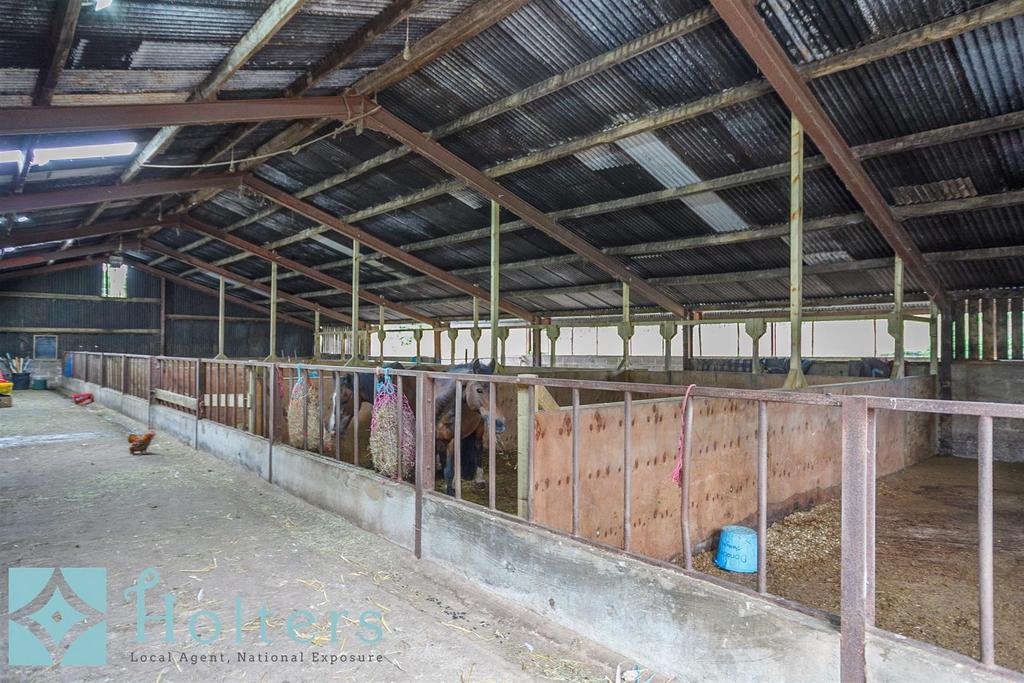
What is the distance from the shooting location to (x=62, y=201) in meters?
8.90

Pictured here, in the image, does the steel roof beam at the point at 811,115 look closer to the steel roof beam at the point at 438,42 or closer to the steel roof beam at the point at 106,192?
the steel roof beam at the point at 438,42

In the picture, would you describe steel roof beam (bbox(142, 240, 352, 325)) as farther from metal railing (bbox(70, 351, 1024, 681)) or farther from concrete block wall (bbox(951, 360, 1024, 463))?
concrete block wall (bbox(951, 360, 1024, 463))

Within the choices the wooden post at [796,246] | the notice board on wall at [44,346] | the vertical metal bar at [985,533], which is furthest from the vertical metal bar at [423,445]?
the notice board on wall at [44,346]

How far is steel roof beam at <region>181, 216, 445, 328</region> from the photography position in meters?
13.8

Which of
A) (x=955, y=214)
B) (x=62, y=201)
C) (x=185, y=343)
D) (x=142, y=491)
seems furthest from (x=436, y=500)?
(x=185, y=343)

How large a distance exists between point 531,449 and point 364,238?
9.38m

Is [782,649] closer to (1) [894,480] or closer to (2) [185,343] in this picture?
(1) [894,480]

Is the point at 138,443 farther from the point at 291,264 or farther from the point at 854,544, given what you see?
the point at 854,544

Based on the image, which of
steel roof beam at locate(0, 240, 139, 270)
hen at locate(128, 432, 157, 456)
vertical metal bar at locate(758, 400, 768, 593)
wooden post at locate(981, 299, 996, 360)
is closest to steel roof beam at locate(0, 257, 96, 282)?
steel roof beam at locate(0, 240, 139, 270)

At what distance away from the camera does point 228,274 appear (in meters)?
17.6

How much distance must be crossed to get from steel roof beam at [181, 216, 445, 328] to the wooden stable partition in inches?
503

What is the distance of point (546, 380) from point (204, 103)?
5096 mm

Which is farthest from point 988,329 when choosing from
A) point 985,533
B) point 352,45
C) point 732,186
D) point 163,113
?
point 163,113

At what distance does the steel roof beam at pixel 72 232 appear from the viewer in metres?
12.0
